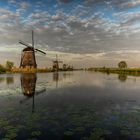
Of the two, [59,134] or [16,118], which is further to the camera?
[16,118]

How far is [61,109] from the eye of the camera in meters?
12.0

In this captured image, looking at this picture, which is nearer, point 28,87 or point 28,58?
point 28,87

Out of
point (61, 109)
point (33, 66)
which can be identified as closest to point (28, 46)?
point (33, 66)

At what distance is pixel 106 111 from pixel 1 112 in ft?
19.3

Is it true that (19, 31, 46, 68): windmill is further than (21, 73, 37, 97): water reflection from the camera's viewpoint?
Yes

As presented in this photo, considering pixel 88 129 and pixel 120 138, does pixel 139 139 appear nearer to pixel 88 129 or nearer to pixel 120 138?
pixel 120 138

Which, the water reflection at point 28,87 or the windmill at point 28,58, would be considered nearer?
the water reflection at point 28,87

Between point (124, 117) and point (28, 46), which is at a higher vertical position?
point (28, 46)

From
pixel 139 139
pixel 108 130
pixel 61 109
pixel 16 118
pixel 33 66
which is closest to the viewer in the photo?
pixel 139 139

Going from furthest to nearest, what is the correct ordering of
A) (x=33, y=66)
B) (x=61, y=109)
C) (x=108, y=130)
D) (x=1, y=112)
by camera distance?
(x=33, y=66), (x=61, y=109), (x=1, y=112), (x=108, y=130)

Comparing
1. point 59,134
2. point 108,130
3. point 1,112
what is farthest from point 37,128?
point 1,112

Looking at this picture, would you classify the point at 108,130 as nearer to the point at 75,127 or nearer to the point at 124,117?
the point at 75,127

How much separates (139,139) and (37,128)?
3974mm

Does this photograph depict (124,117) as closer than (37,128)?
No
